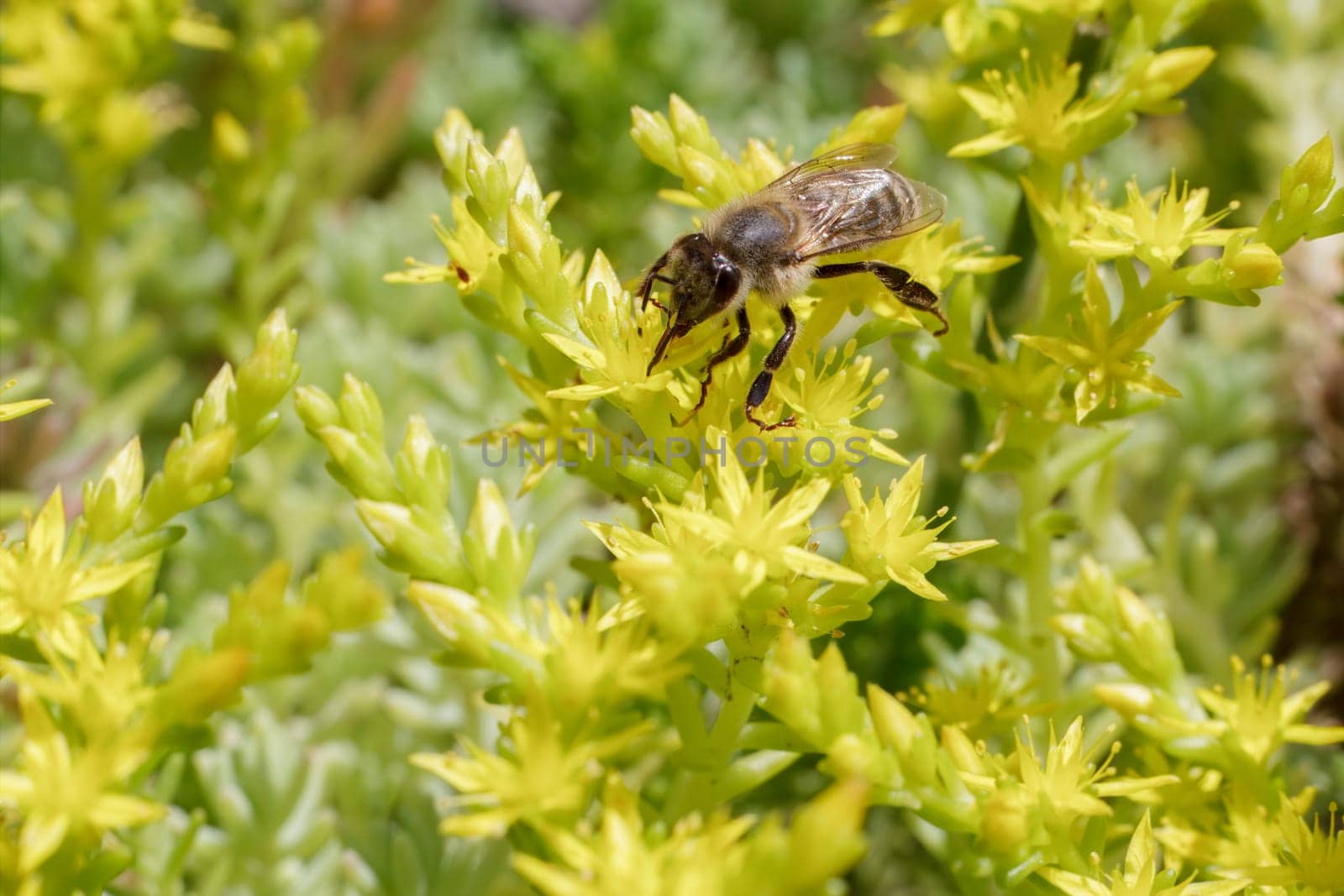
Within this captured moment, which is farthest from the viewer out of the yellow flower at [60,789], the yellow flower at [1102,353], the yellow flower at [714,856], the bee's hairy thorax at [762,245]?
the bee's hairy thorax at [762,245]

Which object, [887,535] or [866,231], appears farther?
[866,231]

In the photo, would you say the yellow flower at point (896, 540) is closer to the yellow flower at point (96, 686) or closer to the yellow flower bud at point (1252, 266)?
the yellow flower bud at point (1252, 266)

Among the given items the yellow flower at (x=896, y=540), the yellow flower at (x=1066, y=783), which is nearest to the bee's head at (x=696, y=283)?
the yellow flower at (x=896, y=540)

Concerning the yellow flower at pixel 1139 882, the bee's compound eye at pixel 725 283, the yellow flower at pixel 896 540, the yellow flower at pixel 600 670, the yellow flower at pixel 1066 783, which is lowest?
the yellow flower at pixel 1139 882

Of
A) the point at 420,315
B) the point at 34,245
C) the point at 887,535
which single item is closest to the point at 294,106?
the point at 420,315

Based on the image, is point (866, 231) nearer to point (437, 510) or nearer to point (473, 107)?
point (437, 510)

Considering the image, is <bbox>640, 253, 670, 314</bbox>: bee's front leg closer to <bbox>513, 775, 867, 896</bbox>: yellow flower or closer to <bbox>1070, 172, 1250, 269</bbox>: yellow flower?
<bbox>1070, 172, 1250, 269</bbox>: yellow flower
